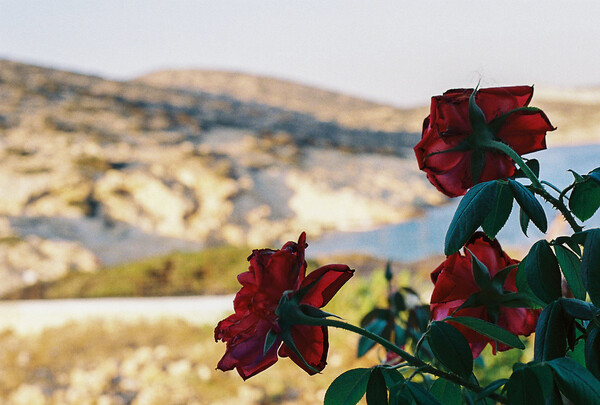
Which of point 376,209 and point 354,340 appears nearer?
point 354,340

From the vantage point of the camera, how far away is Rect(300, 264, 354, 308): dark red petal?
0.27 m

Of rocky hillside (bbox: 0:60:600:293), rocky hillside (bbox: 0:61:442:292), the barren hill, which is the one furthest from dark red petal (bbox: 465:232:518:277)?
the barren hill

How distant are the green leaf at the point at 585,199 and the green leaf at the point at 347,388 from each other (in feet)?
0.44

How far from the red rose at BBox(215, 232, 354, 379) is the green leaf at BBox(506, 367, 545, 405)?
0.27 ft

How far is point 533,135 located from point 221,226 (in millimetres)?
4423

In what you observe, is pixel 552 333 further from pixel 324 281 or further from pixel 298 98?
pixel 298 98

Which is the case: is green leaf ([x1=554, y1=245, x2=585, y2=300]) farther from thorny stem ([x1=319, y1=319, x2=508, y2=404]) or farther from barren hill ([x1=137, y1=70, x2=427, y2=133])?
barren hill ([x1=137, y1=70, x2=427, y2=133])

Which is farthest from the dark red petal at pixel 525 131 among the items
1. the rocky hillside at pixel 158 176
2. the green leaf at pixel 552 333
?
the rocky hillside at pixel 158 176

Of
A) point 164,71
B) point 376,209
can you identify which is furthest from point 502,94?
point 164,71

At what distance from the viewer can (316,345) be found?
11.0 inches

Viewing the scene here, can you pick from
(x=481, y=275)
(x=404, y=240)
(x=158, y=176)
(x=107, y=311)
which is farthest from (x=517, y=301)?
(x=158, y=176)

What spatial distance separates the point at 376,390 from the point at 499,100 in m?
0.17

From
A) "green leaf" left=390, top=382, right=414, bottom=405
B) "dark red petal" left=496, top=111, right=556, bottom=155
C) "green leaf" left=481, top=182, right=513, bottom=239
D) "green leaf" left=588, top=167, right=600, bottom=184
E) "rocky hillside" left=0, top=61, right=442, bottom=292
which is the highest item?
"dark red petal" left=496, top=111, right=556, bottom=155

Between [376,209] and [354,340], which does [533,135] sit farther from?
[376,209]
